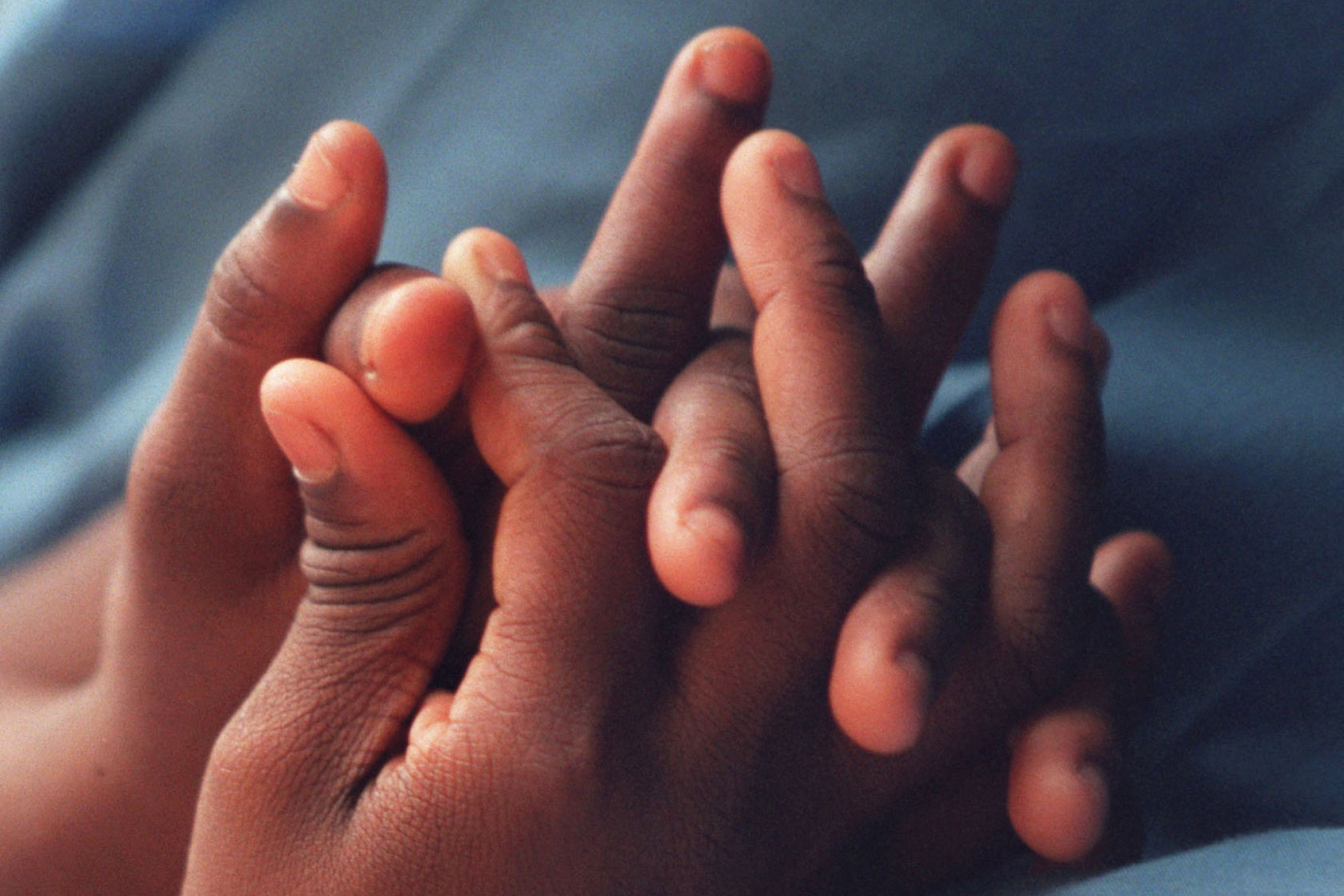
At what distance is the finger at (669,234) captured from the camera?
64 cm

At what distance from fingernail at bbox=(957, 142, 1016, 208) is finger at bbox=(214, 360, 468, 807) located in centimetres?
34

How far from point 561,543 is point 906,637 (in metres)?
0.15

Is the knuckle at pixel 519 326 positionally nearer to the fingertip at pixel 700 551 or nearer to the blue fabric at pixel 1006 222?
the fingertip at pixel 700 551

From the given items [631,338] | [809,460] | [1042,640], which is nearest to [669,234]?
[631,338]

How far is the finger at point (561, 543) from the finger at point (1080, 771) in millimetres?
194

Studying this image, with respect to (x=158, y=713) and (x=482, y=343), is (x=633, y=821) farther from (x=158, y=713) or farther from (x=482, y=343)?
(x=158, y=713)

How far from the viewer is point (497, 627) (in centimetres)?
50

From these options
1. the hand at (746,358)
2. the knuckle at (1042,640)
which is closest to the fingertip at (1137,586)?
the hand at (746,358)

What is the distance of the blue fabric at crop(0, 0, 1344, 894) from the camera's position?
0.72 metres

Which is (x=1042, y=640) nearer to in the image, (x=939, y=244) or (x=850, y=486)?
(x=850, y=486)

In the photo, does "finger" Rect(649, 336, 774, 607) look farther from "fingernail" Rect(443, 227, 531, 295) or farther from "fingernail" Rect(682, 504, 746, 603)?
"fingernail" Rect(443, 227, 531, 295)

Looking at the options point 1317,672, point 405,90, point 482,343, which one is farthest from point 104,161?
point 1317,672

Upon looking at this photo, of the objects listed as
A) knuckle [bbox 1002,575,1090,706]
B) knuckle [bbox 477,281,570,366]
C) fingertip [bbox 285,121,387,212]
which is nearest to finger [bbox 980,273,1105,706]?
knuckle [bbox 1002,575,1090,706]

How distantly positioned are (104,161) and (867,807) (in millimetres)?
770
